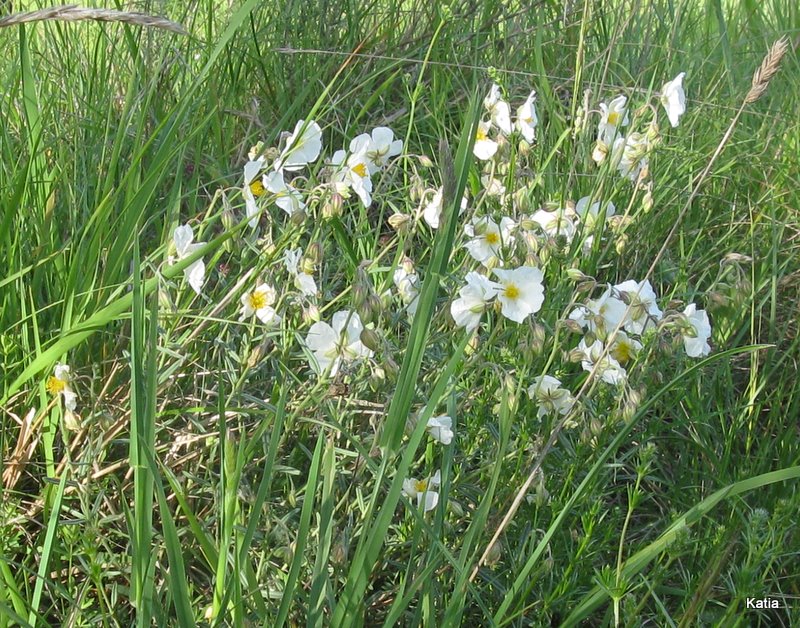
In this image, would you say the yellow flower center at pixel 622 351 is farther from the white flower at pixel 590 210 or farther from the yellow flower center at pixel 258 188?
the yellow flower center at pixel 258 188

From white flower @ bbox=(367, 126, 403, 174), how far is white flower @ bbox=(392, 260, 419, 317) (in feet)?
0.91

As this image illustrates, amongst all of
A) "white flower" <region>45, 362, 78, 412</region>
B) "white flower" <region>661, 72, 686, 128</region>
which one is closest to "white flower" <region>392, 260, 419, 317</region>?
"white flower" <region>45, 362, 78, 412</region>

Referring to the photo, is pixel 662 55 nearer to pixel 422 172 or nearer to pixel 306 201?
pixel 422 172

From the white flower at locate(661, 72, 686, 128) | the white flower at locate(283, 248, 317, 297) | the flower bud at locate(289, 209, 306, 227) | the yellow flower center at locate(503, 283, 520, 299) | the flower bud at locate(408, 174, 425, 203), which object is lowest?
the white flower at locate(283, 248, 317, 297)

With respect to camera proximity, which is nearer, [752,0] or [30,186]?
[30,186]

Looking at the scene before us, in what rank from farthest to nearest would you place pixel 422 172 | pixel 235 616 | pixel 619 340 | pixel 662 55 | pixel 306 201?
pixel 662 55 → pixel 422 172 → pixel 306 201 → pixel 619 340 → pixel 235 616

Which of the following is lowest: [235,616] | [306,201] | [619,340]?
[235,616]

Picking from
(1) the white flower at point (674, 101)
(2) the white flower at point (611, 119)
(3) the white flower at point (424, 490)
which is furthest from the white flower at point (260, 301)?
(1) the white flower at point (674, 101)

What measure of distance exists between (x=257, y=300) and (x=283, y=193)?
191mm

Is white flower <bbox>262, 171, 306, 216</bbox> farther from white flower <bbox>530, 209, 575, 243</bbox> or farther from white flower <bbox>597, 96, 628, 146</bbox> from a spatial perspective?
white flower <bbox>597, 96, 628, 146</bbox>

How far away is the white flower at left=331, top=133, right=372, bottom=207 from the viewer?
5.35ft

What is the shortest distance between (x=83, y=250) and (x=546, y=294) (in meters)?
0.89

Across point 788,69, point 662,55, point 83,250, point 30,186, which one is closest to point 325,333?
point 83,250

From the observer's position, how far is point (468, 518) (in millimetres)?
1545
